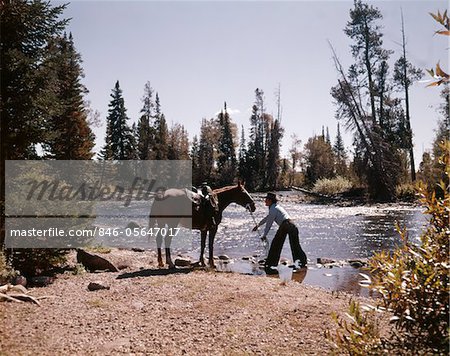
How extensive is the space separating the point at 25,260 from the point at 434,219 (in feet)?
30.1

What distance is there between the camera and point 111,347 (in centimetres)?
489

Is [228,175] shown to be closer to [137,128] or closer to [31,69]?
[137,128]

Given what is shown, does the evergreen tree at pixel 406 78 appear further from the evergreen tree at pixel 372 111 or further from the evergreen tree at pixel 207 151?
the evergreen tree at pixel 207 151

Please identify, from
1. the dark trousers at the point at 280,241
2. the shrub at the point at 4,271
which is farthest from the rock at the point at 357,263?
the shrub at the point at 4,271

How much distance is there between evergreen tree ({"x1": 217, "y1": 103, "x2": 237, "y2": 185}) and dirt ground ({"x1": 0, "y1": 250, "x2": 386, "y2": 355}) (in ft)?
178

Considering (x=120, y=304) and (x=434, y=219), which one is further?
(x=120, y=304)

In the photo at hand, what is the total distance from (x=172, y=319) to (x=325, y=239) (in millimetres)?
12122

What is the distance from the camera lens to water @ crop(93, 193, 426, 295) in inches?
423

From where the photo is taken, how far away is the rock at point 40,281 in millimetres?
8267

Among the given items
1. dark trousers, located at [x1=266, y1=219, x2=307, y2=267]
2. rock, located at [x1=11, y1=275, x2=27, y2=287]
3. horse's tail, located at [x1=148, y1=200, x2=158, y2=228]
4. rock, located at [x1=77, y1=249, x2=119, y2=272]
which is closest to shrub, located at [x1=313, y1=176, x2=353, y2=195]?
dark trousers, located at [x1=266, y1=219, x2=307, y2=267]

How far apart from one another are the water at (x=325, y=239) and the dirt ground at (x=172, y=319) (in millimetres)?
2968

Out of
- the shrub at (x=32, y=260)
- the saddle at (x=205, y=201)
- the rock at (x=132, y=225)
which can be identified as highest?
the saddle at (x=205, y=201)

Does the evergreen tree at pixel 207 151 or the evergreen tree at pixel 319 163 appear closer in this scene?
the evergreen tree at pixel 319 163

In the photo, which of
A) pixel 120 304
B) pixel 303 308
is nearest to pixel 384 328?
pixel 303 308
